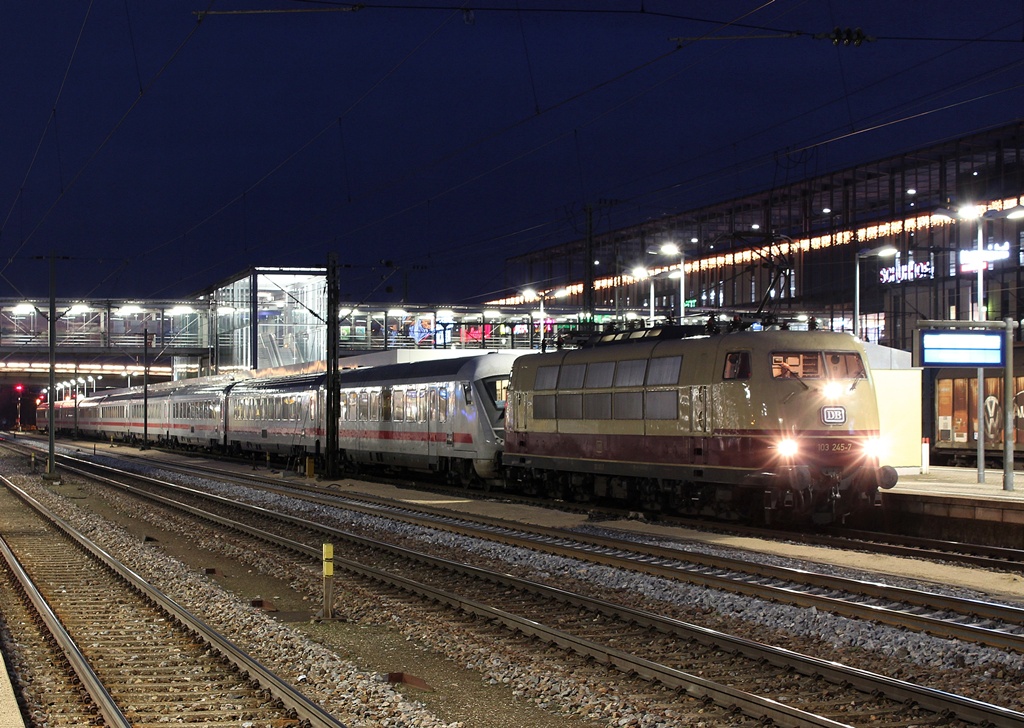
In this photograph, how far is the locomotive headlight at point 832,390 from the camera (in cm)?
2086

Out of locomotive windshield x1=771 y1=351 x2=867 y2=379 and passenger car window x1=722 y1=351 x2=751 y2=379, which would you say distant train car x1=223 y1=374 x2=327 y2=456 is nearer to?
passenger car window x1=722 y1=351 x2=751 y2=379

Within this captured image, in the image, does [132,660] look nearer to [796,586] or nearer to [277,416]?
[796,586]

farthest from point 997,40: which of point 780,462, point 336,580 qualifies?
point 336,580

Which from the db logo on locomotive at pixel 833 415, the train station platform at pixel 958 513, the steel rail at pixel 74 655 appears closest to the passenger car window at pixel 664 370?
the db logo on locomotive at pixel 833 415

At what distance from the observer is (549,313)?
78562mm

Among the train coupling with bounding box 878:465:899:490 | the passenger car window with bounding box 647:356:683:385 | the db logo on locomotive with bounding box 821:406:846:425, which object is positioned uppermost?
the passenger car window with bounding box 647:356:683:385

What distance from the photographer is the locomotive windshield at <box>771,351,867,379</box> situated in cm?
2078

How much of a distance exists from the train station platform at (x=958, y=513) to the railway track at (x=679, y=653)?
935 centimetres

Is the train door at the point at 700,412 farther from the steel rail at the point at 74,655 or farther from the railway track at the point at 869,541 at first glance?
the steel rail at the point at 74,655

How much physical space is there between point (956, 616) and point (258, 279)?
203ft

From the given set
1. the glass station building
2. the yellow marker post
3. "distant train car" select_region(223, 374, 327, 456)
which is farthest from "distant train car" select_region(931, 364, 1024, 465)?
the yellow marker post

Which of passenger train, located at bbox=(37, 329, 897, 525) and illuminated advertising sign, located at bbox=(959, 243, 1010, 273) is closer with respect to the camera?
passenger train, located at bbox=(37, 329, 897, 525)

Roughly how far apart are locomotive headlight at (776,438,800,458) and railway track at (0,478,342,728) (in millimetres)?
10551

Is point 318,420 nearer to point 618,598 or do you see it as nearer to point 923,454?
point 923,454
